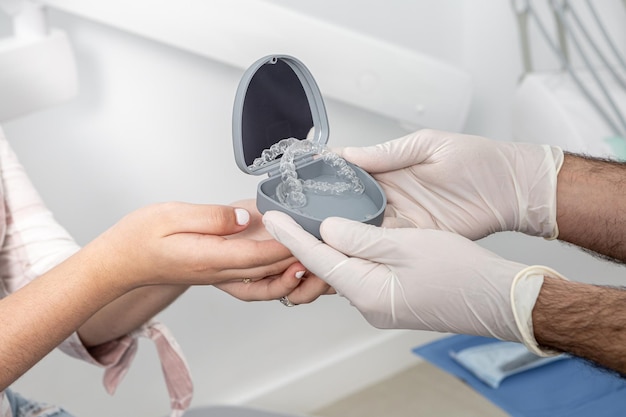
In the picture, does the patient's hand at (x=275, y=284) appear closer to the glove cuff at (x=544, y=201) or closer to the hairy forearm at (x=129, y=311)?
the hairy forearm at (x=129, y=311)

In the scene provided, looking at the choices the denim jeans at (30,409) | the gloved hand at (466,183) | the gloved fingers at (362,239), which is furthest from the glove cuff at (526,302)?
the denim jeans at (30,409)

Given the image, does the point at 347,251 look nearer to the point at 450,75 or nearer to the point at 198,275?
the point at 198,275

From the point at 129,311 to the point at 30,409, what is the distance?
0.21 metres

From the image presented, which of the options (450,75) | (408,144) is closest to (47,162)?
(408,144)

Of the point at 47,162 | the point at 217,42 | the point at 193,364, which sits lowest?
the point at 193,364

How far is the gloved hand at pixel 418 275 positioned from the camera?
1.01 meters

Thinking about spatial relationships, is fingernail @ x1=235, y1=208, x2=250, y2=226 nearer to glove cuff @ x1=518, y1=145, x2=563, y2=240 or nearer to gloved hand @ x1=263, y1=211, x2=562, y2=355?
gloved hand @ x1=263, y1=211, x2=562, y2=355

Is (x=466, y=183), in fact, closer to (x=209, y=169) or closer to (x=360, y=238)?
(x=360, y=238)

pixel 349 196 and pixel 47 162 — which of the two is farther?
pixel 47 162

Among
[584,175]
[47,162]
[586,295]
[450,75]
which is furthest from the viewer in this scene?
[450,75]

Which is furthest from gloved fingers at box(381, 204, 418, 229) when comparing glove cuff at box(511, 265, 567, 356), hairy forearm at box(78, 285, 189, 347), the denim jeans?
the denim jeans

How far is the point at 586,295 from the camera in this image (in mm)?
1018

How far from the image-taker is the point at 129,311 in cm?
129

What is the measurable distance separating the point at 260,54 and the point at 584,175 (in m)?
0.70
